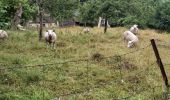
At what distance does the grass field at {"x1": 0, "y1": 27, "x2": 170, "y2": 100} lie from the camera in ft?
29.6

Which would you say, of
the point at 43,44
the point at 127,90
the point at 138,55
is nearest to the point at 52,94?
the point at 127,90

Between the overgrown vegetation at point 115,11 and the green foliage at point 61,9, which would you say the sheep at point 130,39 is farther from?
the green foliage at point 61,9

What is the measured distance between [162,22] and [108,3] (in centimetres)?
731

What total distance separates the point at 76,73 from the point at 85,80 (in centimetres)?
61

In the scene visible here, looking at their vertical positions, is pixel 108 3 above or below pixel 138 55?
above

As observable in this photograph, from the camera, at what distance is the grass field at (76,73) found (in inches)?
356

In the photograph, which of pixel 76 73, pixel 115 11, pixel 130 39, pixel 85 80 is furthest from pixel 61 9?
pixel 85 80

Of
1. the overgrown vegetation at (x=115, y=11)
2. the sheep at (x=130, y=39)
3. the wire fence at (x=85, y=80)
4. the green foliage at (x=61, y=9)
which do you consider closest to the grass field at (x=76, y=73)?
the wire fence at (x=85, y=80)

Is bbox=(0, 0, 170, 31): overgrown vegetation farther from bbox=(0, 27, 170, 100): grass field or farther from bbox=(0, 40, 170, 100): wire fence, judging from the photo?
bbox=(0, 40, 170, 100): wire fence

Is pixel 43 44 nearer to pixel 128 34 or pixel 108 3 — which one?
pixel 128 34

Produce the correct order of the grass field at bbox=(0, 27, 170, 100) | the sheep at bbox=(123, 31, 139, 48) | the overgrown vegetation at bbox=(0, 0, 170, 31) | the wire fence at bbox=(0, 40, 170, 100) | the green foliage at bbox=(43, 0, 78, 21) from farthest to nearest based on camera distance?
the green foliage at bbox=(43, 0, 78, 21) → the overgrown vegetation at bbox=(0, 0, 170, 31) → the sheep at bbox=(123, 31, 139, 48) → the wire fence at bbox=(0, 40, 170, 100) → the grass field at bbox=(0, 27, 170, 100)

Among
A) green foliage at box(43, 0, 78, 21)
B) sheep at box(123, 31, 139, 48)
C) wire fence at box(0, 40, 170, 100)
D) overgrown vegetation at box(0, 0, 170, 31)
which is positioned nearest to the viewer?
wire fence at box(0, 40, 170, 100)

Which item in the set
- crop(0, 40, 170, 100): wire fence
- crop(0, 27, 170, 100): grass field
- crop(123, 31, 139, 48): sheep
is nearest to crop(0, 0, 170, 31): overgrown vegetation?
crop(123, 31, 139, 48): sheep

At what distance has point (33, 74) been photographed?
9.99m
